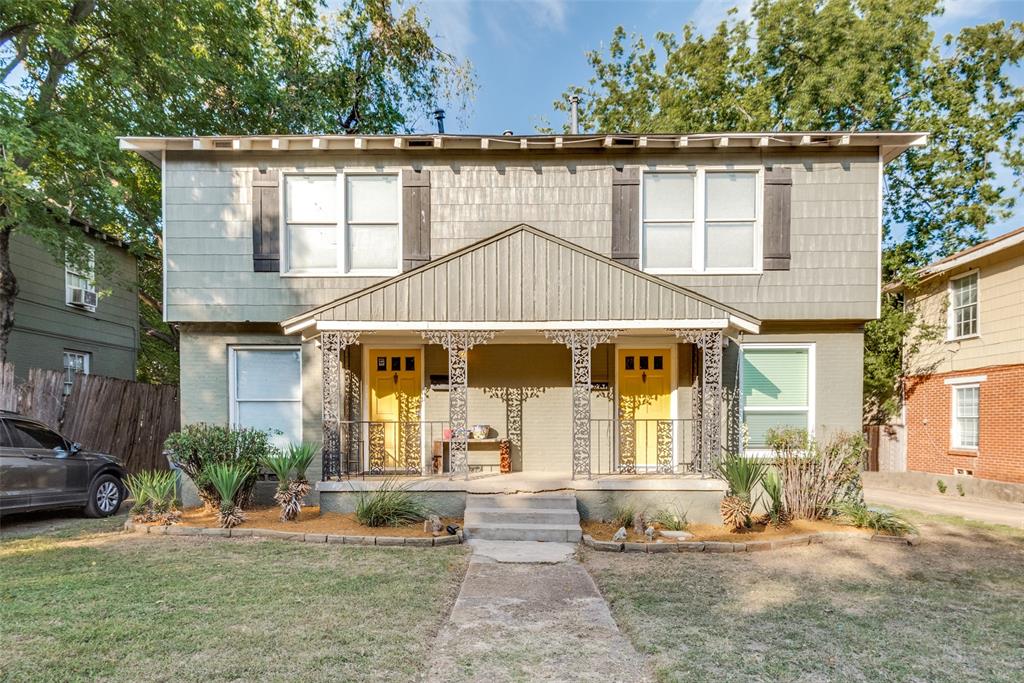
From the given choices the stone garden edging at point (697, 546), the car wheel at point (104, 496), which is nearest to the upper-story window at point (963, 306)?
the stone garden edging at point (697, 546)

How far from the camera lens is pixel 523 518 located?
22.7 feet

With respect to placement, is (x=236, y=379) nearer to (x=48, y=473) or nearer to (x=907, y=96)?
(x=48, y=473)

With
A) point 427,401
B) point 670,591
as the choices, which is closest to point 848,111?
point 427,401

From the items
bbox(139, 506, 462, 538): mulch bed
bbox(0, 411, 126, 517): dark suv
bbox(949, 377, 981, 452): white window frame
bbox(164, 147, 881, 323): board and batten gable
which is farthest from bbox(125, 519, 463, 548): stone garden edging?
bbox(949, 377, 981, 452): white window frame

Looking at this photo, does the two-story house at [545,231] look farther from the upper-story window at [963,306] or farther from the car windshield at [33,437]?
the upper-story window at [963,306]

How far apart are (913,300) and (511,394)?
12022 millimetres

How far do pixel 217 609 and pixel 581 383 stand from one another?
4995mm

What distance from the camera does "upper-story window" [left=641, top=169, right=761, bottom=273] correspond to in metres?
8.53

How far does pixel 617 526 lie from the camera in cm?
715

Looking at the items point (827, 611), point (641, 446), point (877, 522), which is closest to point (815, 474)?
point (877, 522)

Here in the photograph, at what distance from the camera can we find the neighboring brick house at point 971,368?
1059cm

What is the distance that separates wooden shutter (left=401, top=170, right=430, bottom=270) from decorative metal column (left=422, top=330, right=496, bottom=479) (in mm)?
1609

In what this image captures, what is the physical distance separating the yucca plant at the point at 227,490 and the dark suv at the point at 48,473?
7.45 ft

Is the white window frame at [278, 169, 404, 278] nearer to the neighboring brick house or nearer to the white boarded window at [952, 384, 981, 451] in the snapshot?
the neighboring brick house
